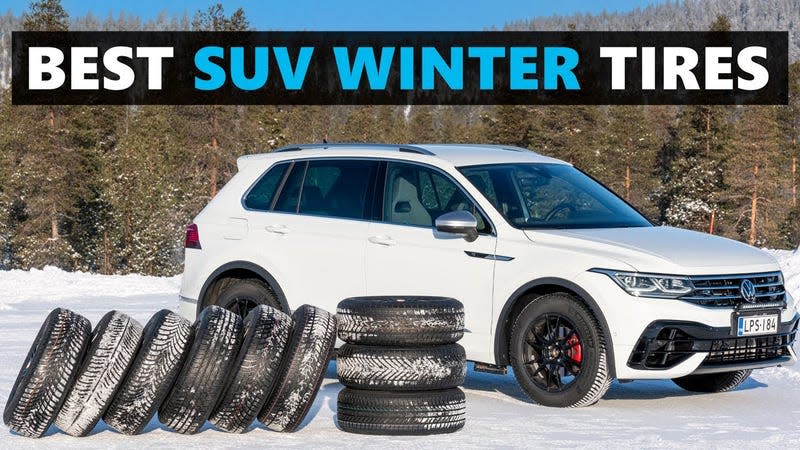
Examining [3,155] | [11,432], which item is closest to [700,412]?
[11,432]

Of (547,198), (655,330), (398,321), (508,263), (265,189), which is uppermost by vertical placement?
(265,189)

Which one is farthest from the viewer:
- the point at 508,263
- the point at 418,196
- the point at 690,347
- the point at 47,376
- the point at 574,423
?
the point at 418,196

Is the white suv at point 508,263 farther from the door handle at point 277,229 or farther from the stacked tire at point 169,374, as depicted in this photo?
the stacked tire at point 169,374

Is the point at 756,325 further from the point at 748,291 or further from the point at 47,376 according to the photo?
the point at 47,376

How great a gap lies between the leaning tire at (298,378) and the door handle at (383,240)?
209 centimetres

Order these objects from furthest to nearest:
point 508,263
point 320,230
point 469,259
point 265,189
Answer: point 265,189 → point 320,230 → point 469,259 → point 508,263

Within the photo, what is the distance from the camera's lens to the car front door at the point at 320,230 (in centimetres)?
1002

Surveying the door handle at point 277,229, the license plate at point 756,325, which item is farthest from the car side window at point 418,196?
the license plate at point 756,325

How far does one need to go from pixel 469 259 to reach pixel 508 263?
0.32 meters

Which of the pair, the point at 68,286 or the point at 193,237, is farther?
the point at 68,286

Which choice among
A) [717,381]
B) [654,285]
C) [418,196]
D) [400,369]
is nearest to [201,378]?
[400,369]

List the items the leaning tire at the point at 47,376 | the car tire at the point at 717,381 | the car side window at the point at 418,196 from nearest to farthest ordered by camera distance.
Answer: the leaning tire at the point at 47,376
the car side window at the point at 418,196
the car tire at the point at 717,381

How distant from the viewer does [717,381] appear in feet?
32.7

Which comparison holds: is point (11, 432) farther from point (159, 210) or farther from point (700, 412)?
point (159, 210)
